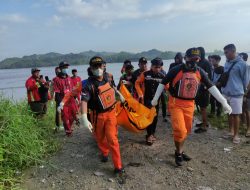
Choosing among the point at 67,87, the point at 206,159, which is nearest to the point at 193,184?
the point at 206,159

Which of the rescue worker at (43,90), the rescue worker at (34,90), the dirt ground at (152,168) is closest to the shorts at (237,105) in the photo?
the dirt ground at (152,168)

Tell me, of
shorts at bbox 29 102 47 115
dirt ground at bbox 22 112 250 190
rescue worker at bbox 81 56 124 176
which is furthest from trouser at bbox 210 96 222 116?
shorts at bbox 29 102 47 115

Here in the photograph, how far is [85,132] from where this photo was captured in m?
8.16

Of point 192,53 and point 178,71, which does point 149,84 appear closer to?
point 178,71

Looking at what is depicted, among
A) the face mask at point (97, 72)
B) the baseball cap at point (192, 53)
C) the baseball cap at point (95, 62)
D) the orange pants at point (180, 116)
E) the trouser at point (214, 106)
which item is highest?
the baseball cap at point (192, 53)

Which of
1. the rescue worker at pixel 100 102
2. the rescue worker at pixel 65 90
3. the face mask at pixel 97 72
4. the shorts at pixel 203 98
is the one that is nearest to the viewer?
the rescue worker at pixel 100 102

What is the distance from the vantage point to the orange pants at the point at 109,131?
17.8 ft

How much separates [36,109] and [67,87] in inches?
51.8

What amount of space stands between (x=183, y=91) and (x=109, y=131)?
1460 mm

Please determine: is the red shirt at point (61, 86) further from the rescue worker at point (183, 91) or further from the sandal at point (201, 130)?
the sandal at point (201, 130)

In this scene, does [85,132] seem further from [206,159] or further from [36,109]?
[206,159]

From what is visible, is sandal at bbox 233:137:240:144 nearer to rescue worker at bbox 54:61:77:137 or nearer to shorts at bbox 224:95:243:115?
shorts at bbox 224:95:243:115

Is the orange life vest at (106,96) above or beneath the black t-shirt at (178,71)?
beneath

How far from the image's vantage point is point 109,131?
18.3ft
